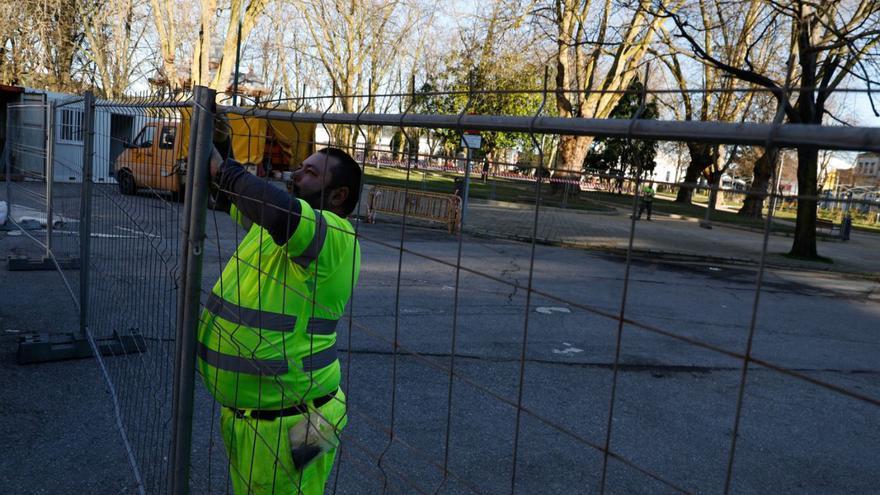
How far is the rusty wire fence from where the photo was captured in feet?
5.13

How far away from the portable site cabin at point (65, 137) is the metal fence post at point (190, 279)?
1731 millimetres

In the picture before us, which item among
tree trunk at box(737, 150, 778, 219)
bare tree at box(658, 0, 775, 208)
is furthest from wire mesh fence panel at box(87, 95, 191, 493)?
bare tree at box(658, 0, 775, 208)

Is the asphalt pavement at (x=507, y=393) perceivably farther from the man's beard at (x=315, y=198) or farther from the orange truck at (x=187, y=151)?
the man's beard at (x=315, y=198)

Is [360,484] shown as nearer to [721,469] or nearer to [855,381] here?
[721,469]

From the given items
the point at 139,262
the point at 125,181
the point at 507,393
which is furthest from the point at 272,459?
the point at 507,393

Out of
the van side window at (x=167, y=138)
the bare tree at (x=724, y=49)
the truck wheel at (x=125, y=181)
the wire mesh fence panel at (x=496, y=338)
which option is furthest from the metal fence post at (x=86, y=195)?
the bare tree at (x=724, y=49)

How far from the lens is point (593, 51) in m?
24.8

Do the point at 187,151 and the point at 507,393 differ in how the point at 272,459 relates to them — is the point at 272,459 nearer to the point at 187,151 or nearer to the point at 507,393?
the point at 187,151

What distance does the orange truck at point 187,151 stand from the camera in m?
2.46

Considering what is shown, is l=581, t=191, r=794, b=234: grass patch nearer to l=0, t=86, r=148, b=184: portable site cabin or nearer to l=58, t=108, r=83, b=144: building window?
l=0, t=86, r=148, b=184: portable site cabin

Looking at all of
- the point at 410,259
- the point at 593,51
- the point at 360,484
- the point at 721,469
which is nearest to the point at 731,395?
the point at 721,469

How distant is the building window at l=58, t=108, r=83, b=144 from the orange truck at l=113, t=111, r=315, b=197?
8.78ft

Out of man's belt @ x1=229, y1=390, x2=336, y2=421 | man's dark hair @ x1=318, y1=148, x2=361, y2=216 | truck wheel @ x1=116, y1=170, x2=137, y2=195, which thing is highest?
man's dark hair @ x1=318, y1=148, x2=361, y2=216

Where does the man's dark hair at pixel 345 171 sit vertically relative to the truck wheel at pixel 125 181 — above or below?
above
